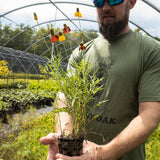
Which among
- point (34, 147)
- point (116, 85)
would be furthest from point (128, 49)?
point (34, 147)

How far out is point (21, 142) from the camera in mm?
3266

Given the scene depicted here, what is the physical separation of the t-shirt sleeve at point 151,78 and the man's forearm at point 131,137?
87 millimetres

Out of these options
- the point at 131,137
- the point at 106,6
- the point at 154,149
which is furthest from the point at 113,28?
the point at 154,149

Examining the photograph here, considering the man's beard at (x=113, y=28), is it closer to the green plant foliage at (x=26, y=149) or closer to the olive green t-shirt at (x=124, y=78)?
the olive green t-shirt at (x=124, y=78)

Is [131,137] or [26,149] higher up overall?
[131,137]

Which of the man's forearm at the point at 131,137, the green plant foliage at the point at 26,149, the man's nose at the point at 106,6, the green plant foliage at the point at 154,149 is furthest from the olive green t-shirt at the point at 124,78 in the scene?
the green plant foliage at the point at 154,149

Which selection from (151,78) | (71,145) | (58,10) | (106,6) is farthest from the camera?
(58,10)

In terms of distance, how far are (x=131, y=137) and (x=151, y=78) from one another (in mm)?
332

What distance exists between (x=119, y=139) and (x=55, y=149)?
0.31 meters

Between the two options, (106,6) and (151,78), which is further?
A: (106,6)

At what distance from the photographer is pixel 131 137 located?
85cm

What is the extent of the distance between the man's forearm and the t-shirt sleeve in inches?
3.4

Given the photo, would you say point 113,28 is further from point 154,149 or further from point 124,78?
point 154,149

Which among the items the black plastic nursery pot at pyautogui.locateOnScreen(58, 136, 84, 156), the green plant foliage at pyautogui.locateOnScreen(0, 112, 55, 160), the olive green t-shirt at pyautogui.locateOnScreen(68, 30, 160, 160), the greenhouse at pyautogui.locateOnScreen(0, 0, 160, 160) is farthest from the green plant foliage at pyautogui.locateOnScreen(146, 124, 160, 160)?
the black plastic nursery pot at pyautogui.locateOnScreen(58, 136, 84, 156)
